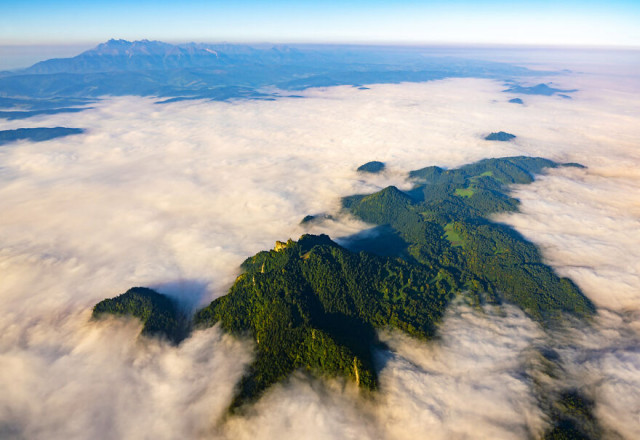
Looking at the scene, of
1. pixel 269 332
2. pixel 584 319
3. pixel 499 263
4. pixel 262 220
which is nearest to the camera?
pixel 269 332

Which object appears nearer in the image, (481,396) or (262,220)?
(481,396)

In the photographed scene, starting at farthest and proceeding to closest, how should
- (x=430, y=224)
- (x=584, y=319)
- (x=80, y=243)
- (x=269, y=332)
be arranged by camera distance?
(x=430, y=224) < (x=80, y=243) < (x=584, y=319) < (x=269, y=332)

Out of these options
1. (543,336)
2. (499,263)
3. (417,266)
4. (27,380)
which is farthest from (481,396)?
(27,380)

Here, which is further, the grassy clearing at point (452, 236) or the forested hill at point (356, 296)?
the grassy clearing at point (452, 236)

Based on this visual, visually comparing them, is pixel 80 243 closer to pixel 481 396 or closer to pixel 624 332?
pixel 481 396

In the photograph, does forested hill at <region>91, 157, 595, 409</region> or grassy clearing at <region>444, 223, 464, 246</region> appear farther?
grassy clearing at <region>444, 223, 464, 246</region>

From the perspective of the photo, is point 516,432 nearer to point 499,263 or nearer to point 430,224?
point 499,263

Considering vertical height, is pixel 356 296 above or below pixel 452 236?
above

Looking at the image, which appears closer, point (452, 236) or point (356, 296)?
point (356, 296)
